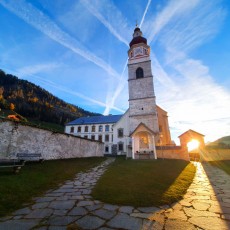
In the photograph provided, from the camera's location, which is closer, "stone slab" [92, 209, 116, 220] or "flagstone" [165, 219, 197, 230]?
"flagstone" [165, 219, 197, 230]

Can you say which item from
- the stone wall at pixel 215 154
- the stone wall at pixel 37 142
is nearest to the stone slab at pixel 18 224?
the stone wall at pixel 37 142

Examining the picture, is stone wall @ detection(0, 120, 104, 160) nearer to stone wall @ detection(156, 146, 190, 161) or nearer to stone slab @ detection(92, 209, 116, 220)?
stone slab @ detection(92, 209, 116, 220)

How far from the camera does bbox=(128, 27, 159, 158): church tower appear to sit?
73.2 feet

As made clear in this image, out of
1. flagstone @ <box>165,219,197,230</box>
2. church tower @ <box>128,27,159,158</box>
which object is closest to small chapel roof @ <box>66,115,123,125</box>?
church tower @ <box>128,27,159,158</box>

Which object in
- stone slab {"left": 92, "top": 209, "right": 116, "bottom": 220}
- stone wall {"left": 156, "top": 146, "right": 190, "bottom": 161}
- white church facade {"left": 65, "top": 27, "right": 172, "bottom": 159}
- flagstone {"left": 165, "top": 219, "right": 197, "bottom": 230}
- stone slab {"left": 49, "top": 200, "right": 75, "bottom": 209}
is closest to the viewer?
flagstone {"left": 165, "top": 219, "right": 197, "bottom": 230}

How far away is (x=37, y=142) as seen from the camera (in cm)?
1287

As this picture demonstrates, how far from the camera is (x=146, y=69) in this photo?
1073 inches

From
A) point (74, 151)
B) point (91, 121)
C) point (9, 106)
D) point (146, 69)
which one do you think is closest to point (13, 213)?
point (74, 151)

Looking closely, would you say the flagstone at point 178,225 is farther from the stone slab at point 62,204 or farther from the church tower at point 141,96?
the church tower at point 141,96

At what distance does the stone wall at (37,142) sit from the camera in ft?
35.4

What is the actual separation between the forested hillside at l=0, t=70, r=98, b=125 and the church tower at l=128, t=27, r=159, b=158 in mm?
64213

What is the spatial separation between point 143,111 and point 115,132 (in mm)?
12197

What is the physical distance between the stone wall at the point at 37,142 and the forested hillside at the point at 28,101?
6513cm

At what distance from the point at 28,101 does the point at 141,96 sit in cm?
8587
